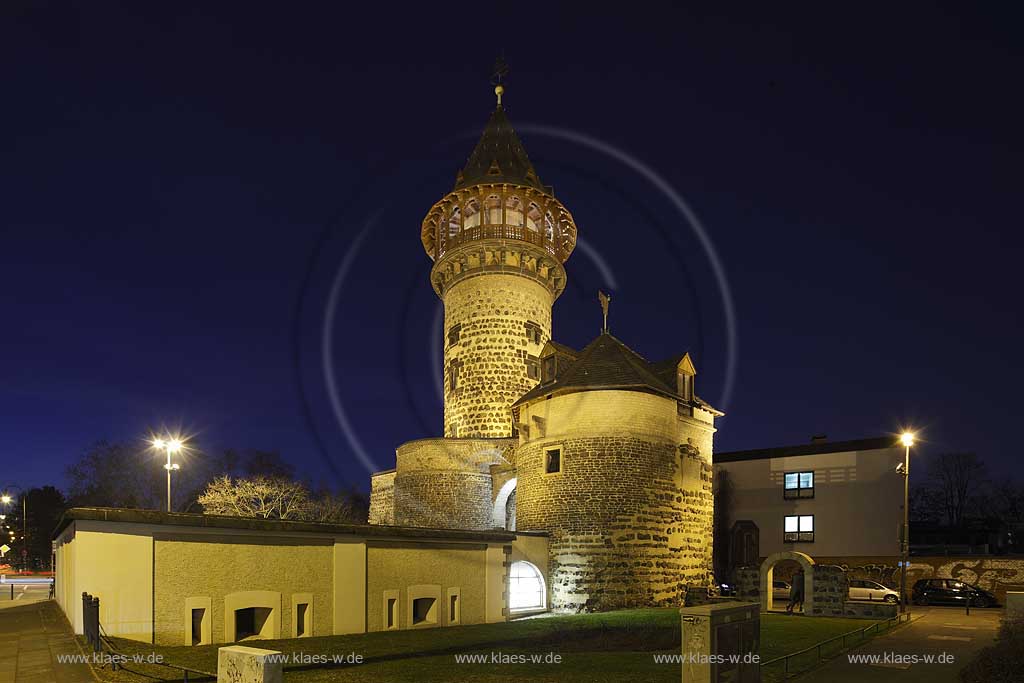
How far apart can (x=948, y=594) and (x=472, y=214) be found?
3140cm

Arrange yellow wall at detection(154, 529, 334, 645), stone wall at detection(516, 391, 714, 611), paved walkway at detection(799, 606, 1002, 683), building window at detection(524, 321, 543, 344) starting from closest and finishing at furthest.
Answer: paved walkway at detection(799, 606, 1002, 683)
yellow wall at detection(154, 529, 334, 645)
stone wall at detection(516, 391, 714, 611)
building window at detection(524, 321, 543, 344)

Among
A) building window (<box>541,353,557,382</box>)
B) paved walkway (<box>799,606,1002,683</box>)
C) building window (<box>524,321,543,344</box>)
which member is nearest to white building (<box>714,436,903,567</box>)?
paved walkway (<box>799,606,1002,683</box>)

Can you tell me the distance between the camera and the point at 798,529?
46.3m

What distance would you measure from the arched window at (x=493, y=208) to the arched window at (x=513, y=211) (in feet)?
Answer: 1.44

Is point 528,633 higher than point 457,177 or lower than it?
lower

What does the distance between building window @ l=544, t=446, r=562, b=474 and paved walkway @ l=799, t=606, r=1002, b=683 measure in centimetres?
1414

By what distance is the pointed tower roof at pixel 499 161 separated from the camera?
46.1 meters

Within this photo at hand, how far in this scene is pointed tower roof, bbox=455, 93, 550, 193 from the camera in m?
46.1

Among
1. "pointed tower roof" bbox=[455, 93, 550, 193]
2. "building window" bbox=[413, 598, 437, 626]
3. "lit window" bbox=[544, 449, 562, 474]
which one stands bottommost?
"building window" bbox=[413, 598, 437, 626]

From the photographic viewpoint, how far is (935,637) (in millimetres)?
23156

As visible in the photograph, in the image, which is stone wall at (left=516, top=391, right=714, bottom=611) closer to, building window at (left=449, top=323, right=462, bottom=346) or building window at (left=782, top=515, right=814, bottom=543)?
building window at (left=449, top=323, right=462, bottom=346)

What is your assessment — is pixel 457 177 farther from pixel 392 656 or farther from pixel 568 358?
pixel 392 656

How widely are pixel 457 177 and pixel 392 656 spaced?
34.6 meters

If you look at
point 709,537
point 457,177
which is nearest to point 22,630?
point 709,537
